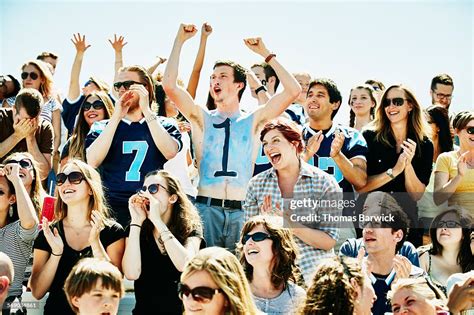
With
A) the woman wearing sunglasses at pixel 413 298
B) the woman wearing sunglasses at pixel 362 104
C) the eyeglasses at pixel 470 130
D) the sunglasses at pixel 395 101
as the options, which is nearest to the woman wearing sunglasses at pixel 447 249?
the eyeglasses at pixel 470 130

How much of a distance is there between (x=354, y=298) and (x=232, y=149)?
223 centimetres

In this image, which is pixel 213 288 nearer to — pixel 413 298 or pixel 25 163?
pixel 413 298

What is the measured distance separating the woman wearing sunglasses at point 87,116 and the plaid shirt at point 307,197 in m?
1.80

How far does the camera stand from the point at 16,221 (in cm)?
652

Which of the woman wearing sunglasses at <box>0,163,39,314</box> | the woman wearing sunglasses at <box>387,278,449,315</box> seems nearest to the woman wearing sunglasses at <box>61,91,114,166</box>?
the woman wearing sunglasses at <box>0,163,39,314</box>

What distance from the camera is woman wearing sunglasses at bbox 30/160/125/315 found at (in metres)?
5.92

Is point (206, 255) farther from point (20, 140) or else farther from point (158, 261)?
point (20, 140)

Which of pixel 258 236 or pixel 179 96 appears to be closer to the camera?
pixel 258 236

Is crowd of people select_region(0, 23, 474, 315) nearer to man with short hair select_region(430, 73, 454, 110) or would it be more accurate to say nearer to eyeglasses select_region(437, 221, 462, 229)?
eyeglasses select_region(437, 221, 462, 229)

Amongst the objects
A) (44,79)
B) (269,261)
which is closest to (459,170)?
(269,261)

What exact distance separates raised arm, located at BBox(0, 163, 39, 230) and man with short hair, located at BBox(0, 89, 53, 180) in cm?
115

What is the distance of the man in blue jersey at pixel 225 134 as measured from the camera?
6793 millimetres

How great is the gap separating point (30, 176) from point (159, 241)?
4.55 feet

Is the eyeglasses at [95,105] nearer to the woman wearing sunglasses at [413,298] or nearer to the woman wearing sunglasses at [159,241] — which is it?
the woman wearing sunglasses at [159,241]
